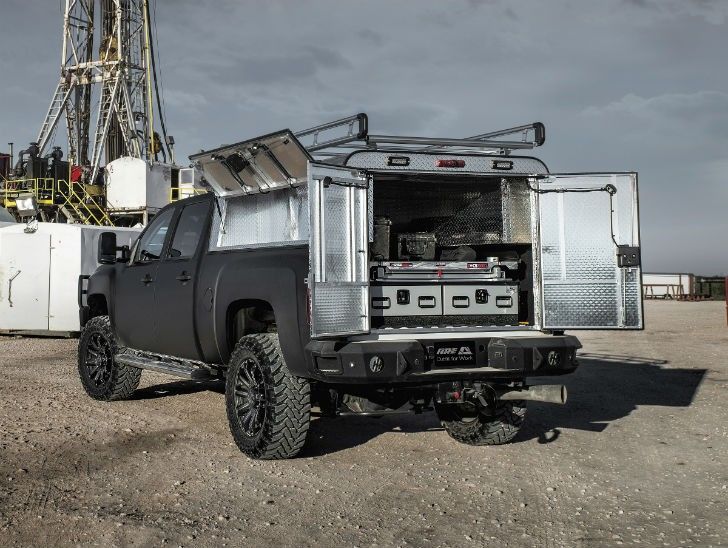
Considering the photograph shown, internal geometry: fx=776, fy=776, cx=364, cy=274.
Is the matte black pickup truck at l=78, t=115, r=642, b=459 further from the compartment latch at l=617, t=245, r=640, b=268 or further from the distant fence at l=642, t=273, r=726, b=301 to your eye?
the distant fence at l=642, t=273, r=726, b=301

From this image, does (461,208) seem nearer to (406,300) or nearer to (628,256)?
(406,300)

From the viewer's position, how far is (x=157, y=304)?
756 centimetres

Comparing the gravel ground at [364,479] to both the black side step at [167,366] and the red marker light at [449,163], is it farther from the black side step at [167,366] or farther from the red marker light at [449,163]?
the red marker light at [449,163]

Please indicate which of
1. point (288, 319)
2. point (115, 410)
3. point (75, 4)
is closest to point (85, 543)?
point (288, 319)

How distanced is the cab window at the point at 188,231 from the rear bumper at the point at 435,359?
2.39m

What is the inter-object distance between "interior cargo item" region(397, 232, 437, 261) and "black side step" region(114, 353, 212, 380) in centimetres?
216

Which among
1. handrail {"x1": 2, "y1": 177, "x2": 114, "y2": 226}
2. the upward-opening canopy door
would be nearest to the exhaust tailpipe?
the upward-opening canopy door

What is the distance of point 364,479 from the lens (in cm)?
552

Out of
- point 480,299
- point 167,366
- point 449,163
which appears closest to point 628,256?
point 480,299

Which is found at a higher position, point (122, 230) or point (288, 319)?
point (122, 230)

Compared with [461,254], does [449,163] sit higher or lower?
higher

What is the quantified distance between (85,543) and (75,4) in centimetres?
4607

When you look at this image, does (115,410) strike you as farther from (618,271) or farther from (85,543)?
(618,271)

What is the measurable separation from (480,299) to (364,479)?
1840 millimetres
